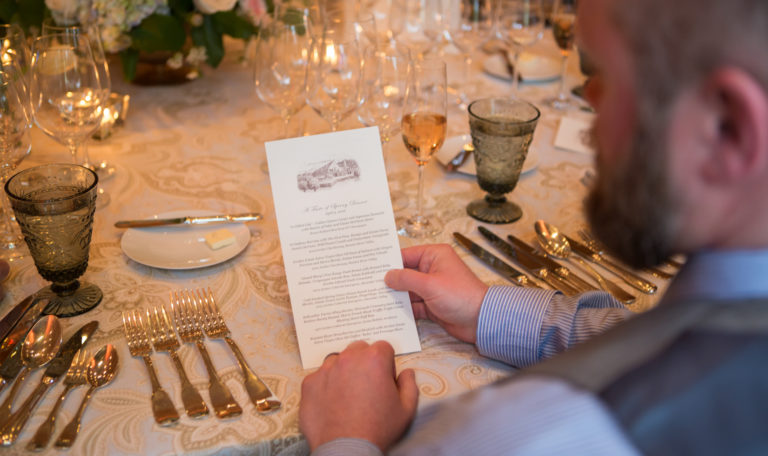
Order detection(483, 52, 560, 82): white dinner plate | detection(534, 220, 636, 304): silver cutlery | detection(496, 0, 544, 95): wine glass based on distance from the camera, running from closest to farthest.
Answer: detection(534, 220, 636, 304): silver cutlery
detection(496, 0, 544, 95): wine glass
detection(483, 52, 560, 82): white dinner plate

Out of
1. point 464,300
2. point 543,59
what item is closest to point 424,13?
point 543,59

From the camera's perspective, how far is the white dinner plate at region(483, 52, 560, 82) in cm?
207

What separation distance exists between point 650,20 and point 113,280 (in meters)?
0.89

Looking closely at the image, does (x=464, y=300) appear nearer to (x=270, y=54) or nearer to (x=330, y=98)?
(x=330, y=98)

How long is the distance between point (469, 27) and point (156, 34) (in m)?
0.87

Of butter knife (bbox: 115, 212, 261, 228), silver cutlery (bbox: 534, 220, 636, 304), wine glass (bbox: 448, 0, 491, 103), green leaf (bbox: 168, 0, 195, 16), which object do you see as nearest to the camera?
silver cutlery (bbox: 534, 220, 636, 304)

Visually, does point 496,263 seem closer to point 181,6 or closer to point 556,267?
point 556,267

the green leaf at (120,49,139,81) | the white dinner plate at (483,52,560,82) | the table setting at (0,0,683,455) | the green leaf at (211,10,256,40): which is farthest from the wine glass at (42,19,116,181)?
the white dinner plate at (483,52,560,82)

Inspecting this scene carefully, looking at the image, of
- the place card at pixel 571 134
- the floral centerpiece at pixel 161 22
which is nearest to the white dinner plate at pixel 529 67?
the place card at pixel 571 134

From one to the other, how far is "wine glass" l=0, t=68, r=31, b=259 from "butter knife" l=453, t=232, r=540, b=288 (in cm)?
78

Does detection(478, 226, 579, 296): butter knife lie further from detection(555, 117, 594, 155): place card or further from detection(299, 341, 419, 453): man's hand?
detection(555, 117, 594, 155): place card

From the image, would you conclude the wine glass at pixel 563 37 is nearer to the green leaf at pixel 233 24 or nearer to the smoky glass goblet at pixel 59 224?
the green leaf at pixel 233 24

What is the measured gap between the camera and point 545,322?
3.20 feet

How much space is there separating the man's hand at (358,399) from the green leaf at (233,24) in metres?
1.17
